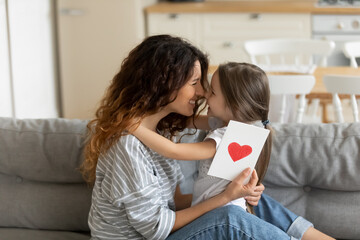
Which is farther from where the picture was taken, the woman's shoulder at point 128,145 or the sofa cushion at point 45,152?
the sofa cushion at point 45,152

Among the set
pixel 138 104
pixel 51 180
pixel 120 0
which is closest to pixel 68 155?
pixel 51 180

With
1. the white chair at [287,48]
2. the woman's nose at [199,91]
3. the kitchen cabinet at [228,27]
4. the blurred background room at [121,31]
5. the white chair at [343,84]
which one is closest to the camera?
the woman's nose at [199,91]

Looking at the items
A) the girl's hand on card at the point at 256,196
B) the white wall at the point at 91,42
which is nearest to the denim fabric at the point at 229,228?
the girl's hand on card at the point at 256,196

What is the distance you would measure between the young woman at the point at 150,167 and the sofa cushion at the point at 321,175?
0.22 meters

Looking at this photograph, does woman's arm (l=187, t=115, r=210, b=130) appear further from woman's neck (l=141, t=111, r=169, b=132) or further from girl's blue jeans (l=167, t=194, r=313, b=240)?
girl's blue jeans (l=167, t=194, r=313, b=240)

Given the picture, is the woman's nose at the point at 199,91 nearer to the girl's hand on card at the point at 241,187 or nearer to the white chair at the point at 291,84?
the girl's hand on card at the point at 241,187

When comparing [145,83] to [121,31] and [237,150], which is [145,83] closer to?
[237,150]

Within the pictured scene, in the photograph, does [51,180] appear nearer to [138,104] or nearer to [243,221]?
[138,104]

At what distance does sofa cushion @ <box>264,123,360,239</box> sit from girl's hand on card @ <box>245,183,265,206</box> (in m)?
0.18

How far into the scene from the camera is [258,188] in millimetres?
1610

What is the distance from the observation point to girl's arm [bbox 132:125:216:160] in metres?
1.51

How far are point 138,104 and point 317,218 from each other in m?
0.71

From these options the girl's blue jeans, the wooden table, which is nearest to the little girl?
the girl's blue jeans

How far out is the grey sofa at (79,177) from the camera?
1.78 meters
